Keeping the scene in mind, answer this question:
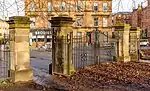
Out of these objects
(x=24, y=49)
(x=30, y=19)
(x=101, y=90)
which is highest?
(x=30, y=19)

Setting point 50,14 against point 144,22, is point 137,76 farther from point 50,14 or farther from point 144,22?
point 144,22

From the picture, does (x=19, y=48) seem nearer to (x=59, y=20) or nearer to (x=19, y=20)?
(x=19, y=20)

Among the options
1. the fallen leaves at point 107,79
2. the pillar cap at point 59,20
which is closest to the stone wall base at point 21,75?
the fallen leaves at point 107,79

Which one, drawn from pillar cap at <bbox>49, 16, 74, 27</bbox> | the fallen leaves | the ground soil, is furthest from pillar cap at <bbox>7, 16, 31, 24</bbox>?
the fallen leaves

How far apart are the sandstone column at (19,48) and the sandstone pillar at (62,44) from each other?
1.70 meters

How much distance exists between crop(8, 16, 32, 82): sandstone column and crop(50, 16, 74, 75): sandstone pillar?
1696 millimetres

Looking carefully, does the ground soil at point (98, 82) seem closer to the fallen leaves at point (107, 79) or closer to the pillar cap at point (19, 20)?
the fallen leaves at point (107, 79)

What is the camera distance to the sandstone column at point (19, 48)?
33.7 feet

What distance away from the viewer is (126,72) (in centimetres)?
1281

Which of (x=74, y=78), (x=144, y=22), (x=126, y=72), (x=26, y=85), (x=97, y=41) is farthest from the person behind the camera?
(x=144, y=22)

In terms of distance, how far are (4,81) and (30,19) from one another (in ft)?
7.66

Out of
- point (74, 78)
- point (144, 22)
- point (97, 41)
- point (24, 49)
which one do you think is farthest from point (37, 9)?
point (144, 22)

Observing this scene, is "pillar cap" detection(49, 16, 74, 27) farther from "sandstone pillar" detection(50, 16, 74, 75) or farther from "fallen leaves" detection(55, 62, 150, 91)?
"fallen leaves" detection(55, 62, 150, 91)

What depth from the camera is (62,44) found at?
39.2ft
